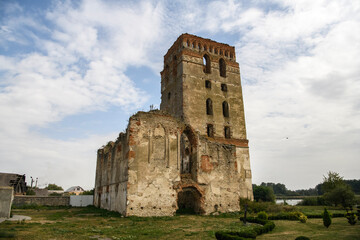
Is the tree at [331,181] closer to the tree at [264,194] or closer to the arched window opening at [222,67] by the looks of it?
the tree at [264,194]

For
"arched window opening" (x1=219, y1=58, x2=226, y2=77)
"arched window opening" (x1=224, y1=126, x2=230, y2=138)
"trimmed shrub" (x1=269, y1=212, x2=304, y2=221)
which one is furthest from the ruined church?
"trimmed shrub" (x1=269, y1=212, x2=304, y2=221)

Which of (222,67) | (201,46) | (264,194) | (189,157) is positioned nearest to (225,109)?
(222,67)

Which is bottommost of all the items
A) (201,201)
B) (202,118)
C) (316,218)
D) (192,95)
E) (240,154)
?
(316,218)

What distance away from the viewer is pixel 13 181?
3125 centimetres

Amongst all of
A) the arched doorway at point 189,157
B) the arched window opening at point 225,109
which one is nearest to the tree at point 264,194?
the arched window opening at point 225,109

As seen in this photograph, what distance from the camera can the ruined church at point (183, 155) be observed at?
14992mm

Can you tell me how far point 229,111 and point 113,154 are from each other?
12979mm

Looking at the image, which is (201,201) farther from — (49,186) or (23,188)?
(49,186)

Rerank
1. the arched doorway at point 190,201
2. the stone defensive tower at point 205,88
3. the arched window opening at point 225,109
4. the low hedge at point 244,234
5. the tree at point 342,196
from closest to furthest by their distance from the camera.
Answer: the low hedge at point 244,234 → the arched doorway at point 190,201 → the stone defensive tower at point 205,88 → the tree at point 342,196 → the arched window opening at point 225,109

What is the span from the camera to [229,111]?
26781 mm

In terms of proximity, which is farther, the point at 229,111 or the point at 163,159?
the point at 229,111

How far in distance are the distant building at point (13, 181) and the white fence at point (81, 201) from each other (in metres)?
10.1

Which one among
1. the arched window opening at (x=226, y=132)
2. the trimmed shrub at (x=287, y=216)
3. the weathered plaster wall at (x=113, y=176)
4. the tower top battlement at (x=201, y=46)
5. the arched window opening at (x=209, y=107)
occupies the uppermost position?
the tower top battlement at (x=201, y=46)

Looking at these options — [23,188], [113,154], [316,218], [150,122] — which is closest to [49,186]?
[23,188]
